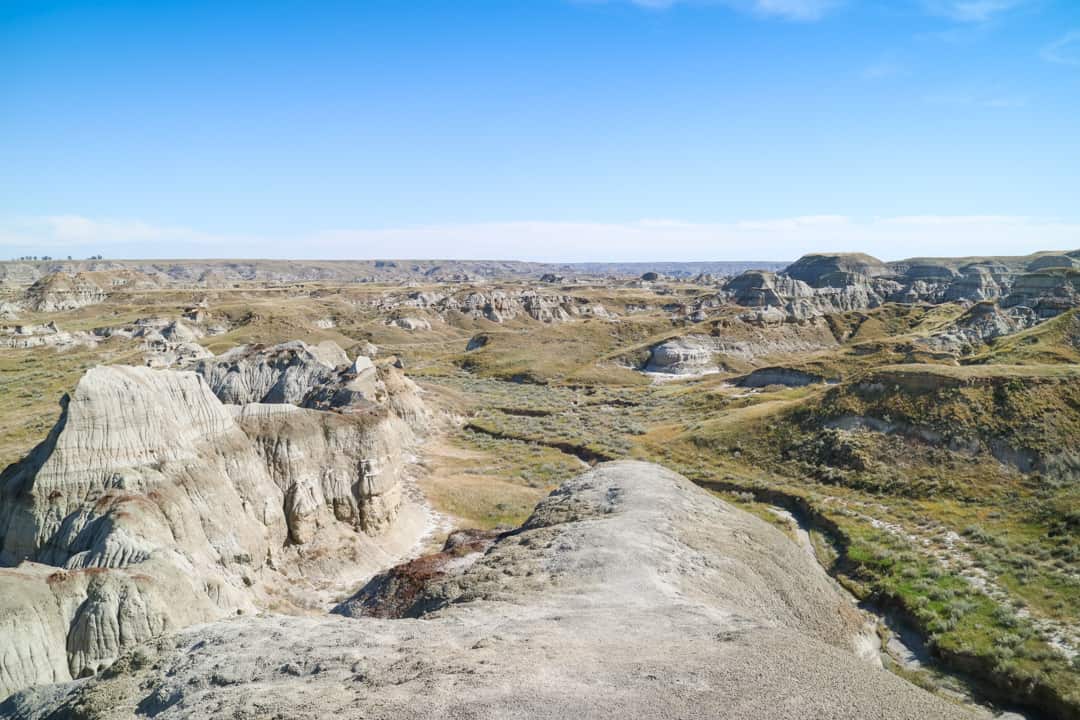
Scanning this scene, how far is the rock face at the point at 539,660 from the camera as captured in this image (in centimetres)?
1077

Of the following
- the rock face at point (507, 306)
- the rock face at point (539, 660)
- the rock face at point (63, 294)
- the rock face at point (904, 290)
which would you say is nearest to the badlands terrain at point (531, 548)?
the rock face at point (539, 660)

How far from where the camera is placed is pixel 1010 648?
21.4 meters

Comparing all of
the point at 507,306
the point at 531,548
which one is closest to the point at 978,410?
the point at 531,548

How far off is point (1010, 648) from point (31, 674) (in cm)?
2994

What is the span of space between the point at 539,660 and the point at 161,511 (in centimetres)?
1506

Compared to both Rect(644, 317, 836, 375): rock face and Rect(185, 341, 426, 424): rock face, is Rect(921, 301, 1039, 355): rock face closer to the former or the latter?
Rect(644, 317, 836, 375): rock face

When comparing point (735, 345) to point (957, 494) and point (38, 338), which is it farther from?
point (38, 338)

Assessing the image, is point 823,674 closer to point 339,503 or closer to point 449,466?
point 339,503

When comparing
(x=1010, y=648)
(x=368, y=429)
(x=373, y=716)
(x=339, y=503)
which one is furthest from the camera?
(x=368, y=429)

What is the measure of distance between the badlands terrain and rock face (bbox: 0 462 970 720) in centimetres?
8

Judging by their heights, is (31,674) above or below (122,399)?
below

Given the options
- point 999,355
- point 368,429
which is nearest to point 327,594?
point 368,429

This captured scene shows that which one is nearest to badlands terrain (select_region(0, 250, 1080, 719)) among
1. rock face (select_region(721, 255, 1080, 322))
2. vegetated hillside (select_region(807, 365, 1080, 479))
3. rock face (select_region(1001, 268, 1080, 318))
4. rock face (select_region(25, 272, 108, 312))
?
vegetated hillside (select_region(807, 365, 1080, 479))

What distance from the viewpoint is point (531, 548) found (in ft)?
71.9
